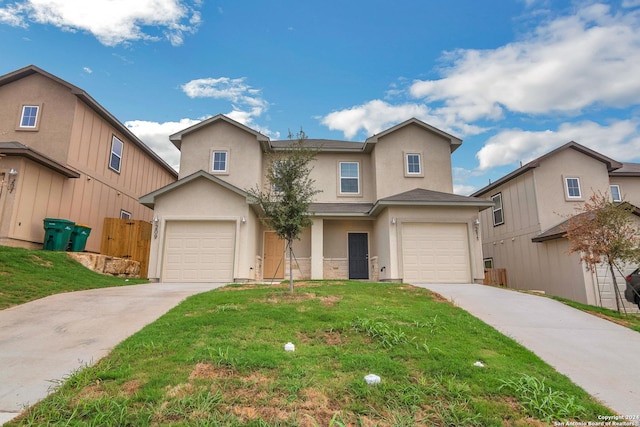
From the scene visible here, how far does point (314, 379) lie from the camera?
13.6ft

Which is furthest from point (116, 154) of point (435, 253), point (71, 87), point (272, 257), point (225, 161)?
point (435, 253)

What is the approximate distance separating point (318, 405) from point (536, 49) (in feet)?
50.8

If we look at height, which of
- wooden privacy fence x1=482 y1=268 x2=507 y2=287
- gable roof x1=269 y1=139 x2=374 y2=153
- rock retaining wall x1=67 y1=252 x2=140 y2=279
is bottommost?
wooden privacy fence x1=482 y1=268 x2=507 y2=287

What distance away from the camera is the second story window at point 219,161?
16.1 meters

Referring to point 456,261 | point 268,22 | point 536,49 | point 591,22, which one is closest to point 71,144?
point 268,22

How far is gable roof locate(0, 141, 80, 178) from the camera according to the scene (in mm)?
11805

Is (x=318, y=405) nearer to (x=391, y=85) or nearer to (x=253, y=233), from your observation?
(x=253, y=233)

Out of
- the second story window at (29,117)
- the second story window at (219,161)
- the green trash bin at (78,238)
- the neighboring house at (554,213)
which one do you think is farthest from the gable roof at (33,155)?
the neighboring house at (554,213)

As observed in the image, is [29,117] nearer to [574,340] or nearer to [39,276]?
[39,276]

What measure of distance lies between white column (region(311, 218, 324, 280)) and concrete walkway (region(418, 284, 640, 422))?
5.70 m

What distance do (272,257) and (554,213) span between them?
13.3 metres

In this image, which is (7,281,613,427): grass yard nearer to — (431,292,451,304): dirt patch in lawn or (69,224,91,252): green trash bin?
(431,292,451,304): dirt patch in lawn

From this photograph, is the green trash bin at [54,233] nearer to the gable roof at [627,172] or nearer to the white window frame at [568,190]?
the white window frame at [568,190]

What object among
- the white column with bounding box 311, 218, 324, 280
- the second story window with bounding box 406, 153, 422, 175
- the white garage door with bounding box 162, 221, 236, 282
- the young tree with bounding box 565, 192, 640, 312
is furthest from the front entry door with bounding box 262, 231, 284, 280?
the young tree with bounding box 565, 192, 640, 312
